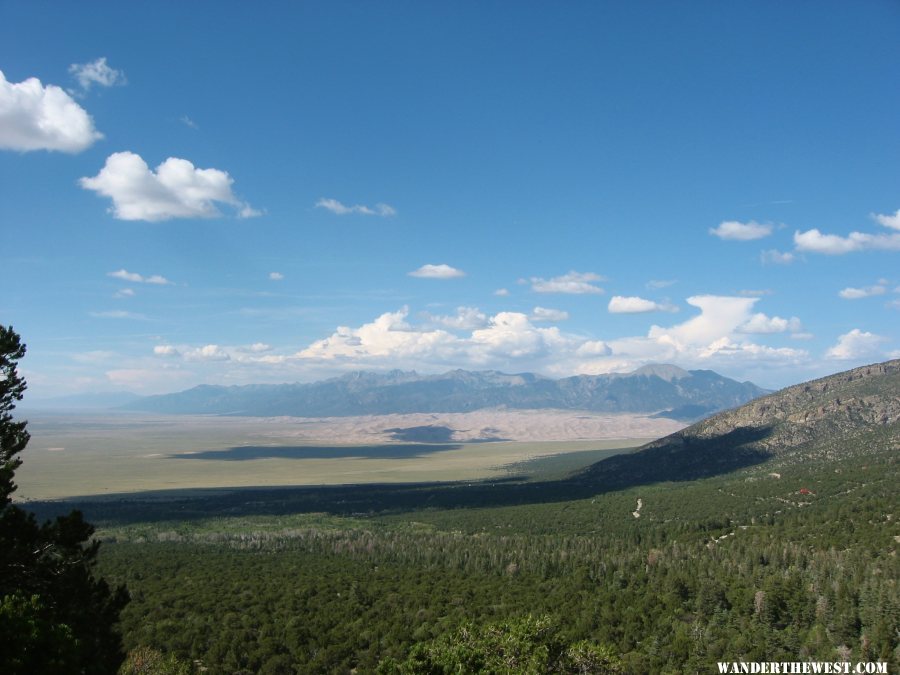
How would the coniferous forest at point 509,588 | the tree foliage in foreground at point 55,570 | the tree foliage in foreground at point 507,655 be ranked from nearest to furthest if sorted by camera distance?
the tree foliage in foreground at point 55,570 < the tree foliage in foreground at point 507,655 < the coniferous forest at point 509,588

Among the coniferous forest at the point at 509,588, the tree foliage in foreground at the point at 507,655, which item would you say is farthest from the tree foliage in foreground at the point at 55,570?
the tree foliage in foreground at the point at 507,655

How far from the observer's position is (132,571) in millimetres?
90375

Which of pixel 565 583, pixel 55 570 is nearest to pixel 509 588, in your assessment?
pixel 565 583

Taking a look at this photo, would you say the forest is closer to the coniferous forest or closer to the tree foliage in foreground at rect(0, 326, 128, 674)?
the coniferous forest

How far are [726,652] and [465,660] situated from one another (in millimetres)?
36743

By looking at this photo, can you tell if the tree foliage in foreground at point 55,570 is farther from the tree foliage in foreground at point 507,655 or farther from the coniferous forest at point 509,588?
the tree foliage in foreground at point 507,655

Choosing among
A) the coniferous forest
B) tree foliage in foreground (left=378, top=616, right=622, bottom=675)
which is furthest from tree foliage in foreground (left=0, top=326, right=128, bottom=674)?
tree foliage in foreground (left=378, top=616, right=622, bottom=675)

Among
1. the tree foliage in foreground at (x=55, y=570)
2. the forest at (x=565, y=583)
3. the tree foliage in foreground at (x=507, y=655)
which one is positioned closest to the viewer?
the tree foliage in foreground at (x=55, y=570)

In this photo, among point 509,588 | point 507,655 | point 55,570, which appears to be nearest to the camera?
point 55,570

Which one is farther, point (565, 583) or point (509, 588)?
point (565, 583)

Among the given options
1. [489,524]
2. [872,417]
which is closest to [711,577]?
[489,524]

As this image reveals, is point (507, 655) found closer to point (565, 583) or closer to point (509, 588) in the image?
point (509, 588)

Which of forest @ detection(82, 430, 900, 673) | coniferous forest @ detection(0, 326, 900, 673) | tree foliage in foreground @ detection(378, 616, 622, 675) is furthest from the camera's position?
forest @ detection(82, 430, 900, 673)

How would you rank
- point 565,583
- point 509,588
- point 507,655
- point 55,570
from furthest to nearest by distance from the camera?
1. point 565,583
2. point 509,588
3. point 507,655
4. point 55,570
